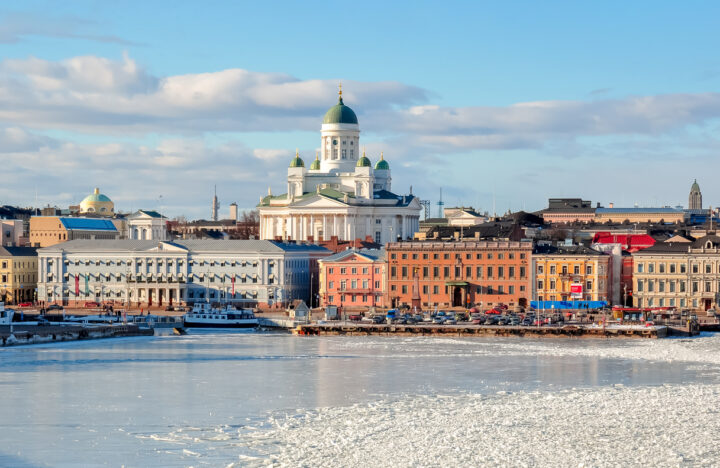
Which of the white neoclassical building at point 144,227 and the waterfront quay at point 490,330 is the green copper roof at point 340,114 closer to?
the white neoclassical building at point 144,227

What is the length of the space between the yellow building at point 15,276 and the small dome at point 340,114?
38.2m

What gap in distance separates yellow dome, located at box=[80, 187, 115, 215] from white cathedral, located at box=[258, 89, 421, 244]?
42.1 meters

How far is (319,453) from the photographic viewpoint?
3409 centimetres

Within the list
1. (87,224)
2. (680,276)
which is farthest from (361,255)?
(87,224)

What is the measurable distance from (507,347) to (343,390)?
20.6 m

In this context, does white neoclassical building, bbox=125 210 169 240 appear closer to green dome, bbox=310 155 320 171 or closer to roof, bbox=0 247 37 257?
green dome, bbox=310 155 320 171

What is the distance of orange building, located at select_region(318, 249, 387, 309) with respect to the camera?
93.4 m

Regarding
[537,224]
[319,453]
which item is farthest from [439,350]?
[537,224]

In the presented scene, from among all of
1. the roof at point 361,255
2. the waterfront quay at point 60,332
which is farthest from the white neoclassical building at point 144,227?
the waterfront quay at point 60,332

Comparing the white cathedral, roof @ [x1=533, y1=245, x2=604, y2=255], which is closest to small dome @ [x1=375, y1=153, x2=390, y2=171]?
the white cathedral

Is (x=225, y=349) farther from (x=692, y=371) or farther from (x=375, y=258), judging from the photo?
(x=375, y=258)

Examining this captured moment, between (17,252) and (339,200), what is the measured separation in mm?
31998

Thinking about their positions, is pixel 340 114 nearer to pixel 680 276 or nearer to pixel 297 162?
pixel 297 162

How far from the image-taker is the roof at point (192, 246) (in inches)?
3866
